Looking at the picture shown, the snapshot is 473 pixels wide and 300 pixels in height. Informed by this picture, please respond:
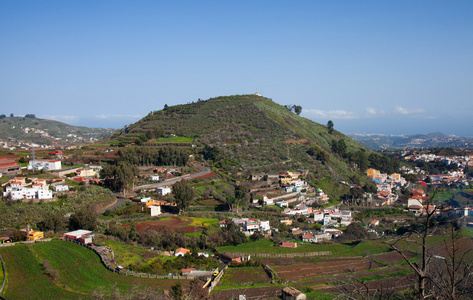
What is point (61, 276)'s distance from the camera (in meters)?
16.2

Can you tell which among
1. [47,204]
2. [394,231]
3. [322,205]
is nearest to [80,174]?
[47,204]

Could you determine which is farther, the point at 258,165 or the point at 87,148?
the point at 87,148

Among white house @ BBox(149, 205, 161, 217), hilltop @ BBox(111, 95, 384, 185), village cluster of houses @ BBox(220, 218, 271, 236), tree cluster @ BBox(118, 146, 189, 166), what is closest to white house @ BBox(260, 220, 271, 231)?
village cluster of houses @ BBox(220, 218, 271, 236)

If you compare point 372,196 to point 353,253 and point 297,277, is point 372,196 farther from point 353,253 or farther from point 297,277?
point 297,277

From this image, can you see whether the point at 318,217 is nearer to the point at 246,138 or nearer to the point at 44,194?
the point at 44,194

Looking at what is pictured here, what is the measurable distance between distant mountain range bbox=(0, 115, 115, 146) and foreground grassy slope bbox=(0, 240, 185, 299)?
72.6 metres

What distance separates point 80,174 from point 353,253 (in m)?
24.3

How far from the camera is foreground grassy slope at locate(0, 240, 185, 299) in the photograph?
14.4 m

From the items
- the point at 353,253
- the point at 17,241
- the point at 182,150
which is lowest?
the point at 353,253

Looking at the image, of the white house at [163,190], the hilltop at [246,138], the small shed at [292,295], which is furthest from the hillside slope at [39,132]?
the small shed at [292,295]

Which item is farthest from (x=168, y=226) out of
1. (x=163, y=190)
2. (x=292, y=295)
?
Answer: (x=292, y=295)

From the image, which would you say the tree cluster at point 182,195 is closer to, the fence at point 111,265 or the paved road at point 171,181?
the paved road at point 171,181

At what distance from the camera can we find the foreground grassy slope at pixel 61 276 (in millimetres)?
14430

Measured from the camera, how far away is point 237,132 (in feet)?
177
